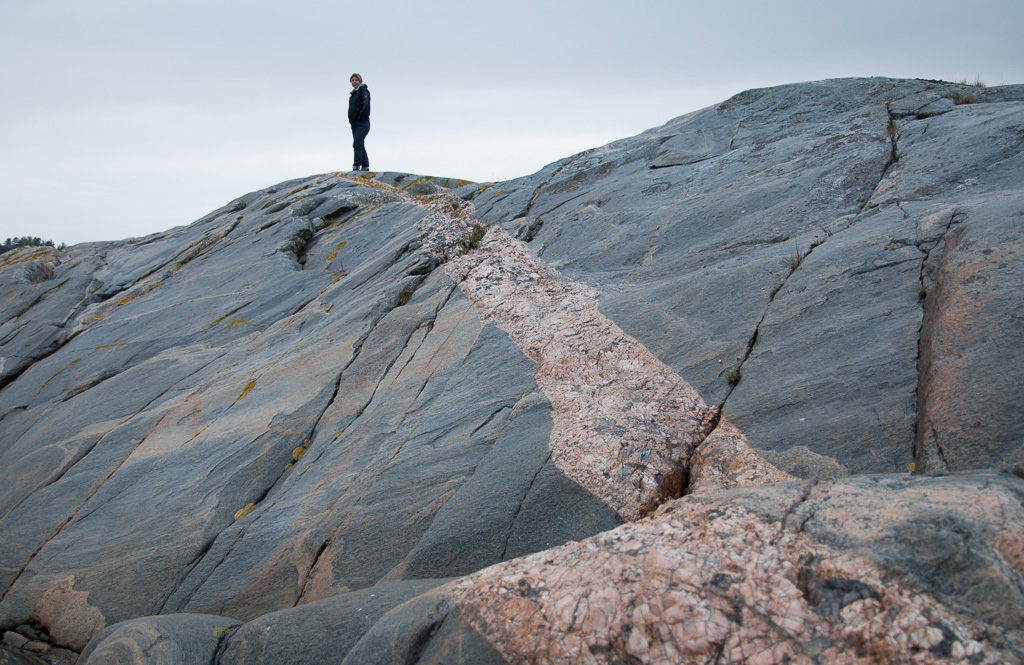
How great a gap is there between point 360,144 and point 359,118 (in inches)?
50.5

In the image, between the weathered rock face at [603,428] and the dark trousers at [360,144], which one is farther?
the dark trousers at [360,144]

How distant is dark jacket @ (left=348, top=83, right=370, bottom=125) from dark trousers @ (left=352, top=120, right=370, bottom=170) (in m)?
0.34

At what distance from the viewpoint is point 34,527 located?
11.1 m

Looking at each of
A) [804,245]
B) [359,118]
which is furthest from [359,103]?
[804,245]

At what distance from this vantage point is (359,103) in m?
23.2

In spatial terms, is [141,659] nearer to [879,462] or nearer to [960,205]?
[879,462]

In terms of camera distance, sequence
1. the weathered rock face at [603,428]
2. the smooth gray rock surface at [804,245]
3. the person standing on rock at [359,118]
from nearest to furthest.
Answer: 1. the weathered rock face at [603,428]
2. the smooth gray rock surface at [804,245]
3. the person standing on rock at [359,118]

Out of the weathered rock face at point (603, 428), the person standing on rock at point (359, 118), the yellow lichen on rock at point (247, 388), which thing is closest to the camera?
the weathered rock face at point (603, 428)

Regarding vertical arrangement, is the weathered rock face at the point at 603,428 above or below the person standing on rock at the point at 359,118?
below

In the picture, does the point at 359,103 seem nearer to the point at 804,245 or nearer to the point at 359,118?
the point at 359,118

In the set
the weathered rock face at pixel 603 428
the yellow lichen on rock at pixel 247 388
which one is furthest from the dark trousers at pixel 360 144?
the yellow lichen on rock at pixel 247 388

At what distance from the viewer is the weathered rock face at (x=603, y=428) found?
4.87 metres

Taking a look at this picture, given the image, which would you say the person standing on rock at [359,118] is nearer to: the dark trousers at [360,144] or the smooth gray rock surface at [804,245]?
the dark trousers at [360,144]

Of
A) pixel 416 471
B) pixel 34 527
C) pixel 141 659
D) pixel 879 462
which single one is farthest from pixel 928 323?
pixel 34 527
